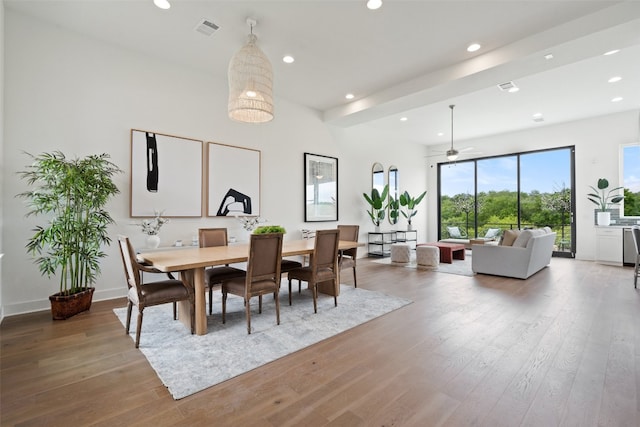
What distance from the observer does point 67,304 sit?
3160mm

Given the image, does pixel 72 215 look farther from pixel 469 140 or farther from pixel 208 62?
pixel 469 140

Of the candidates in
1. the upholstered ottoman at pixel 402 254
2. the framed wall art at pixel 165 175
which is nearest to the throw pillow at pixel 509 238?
the upholstered ottoman at pixel 402 254

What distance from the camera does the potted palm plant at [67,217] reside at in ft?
10.1

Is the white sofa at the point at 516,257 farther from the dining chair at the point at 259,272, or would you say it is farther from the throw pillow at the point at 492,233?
the dining chair at the point at 259,272

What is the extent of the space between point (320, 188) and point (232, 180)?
2.14m

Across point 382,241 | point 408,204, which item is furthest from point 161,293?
point 408,204

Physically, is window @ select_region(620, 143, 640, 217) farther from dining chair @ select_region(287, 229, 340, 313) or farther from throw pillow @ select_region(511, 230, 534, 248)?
dining chair @ select_region(287, 229, 340, 313)

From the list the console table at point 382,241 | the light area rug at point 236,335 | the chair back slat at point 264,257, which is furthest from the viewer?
the console table at point 382,241

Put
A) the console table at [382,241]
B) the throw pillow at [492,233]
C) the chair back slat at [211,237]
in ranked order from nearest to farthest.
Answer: the chair back slat at [211,237], the console table at [382,241], the throw pillow at [492,233]

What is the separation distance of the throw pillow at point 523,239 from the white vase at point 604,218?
10.0 ft

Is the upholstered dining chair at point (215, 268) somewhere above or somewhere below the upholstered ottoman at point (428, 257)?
above

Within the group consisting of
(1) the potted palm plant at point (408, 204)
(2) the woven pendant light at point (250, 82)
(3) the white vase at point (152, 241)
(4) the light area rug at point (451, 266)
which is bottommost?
(4) the light area rug at point (451, 266)

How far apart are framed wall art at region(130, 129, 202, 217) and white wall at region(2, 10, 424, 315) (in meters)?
0.11

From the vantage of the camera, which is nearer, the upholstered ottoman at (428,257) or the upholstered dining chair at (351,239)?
the upholstered dining chair at (351,239)
